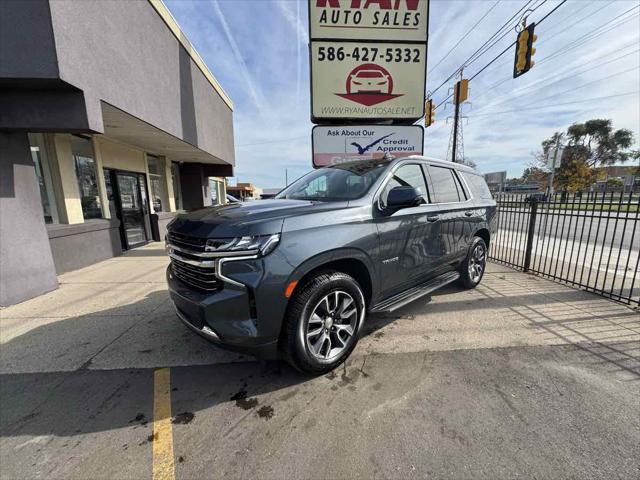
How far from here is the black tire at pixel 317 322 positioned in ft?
7.59

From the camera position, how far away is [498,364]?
2768 mm

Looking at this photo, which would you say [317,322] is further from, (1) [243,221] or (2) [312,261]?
Result: (1) [243,221]

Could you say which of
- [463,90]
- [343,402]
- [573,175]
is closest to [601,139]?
[573,175]

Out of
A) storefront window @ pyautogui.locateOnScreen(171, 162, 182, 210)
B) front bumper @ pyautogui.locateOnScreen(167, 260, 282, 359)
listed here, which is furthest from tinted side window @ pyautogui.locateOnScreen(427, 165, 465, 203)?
storefront window @ pyautogui.locateOnScreen(171, 162, 182, 210)

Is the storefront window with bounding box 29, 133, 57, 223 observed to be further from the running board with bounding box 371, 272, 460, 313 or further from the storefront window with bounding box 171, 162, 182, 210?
the running board with bounding box 371, 272, 460, 313

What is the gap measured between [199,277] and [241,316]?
500 mm

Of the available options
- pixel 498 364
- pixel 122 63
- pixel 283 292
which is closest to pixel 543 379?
pixel 498 364

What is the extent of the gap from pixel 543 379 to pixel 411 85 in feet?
23.8

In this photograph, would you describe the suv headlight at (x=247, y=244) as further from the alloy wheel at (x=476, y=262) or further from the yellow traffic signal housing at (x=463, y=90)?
the yellow traffic signal housing at (x=463, y=90)

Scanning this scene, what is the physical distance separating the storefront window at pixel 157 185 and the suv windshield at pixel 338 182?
8.64m

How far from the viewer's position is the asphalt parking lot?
5.86 feet

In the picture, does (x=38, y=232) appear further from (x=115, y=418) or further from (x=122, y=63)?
(x=115, y=418)

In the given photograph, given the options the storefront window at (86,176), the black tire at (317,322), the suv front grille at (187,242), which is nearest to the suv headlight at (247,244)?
the suv front grille at (187,242)

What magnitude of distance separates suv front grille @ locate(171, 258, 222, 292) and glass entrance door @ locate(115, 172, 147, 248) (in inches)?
291
